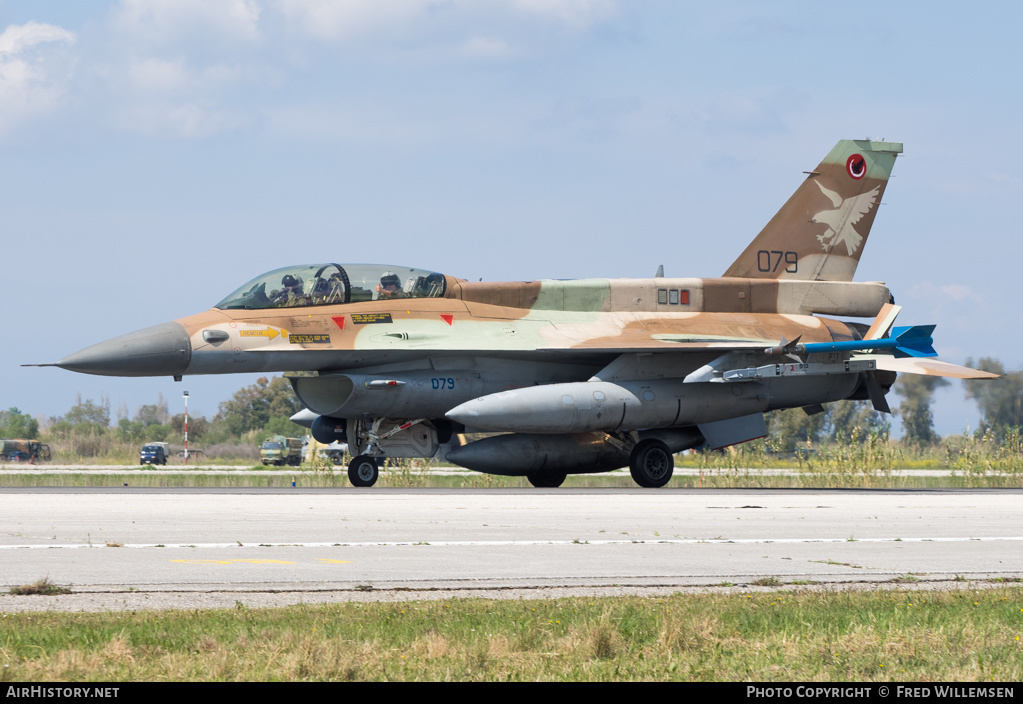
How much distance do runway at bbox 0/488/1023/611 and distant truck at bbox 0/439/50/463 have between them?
4447cm

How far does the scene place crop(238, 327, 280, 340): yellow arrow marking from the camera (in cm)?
1912

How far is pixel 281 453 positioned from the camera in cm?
5356

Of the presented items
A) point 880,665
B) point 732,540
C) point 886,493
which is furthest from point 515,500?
point 880,665

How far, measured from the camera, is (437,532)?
10.8 metres

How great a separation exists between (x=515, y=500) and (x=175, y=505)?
14.6 feet

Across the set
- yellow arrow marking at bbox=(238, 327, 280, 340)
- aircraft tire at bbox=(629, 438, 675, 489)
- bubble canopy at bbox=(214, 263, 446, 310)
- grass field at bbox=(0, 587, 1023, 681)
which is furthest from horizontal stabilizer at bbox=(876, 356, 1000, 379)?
grass field at bbox=(0, 587, 1023, 681)

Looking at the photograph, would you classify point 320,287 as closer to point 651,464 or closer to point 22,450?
point 651,464

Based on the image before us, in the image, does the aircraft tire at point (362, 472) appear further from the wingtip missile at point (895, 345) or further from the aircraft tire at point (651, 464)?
the wingtip missile at point (895, 345)

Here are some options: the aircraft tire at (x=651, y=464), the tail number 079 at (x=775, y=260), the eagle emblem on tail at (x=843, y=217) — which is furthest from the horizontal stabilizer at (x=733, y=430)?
the eagle emblem on tail at (x=843, y=217)

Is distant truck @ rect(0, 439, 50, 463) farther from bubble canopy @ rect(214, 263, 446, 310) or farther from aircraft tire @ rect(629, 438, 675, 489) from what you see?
aircraft tire @ rect(629, 438, 675, 489)

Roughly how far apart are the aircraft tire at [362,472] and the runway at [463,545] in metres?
3.91

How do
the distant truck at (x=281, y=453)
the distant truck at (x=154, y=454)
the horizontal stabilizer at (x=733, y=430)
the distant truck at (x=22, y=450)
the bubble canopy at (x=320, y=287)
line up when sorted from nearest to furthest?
the bubble canopy at (x=320, y=287) < the horizontal stabilizer at (x=733, y=430) < the distant truck at (x=281, y=453) < the distant truck at (x=154, y=454) < the distant truck at (x=22, y=450)

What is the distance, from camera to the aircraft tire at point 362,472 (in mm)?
20125
